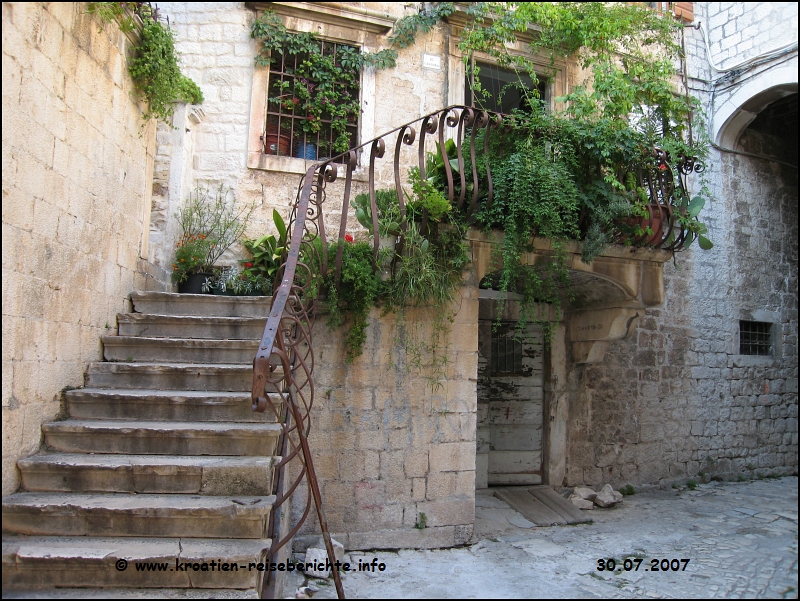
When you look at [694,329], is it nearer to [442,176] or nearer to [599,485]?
[599,485]

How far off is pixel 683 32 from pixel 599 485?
5741 mm

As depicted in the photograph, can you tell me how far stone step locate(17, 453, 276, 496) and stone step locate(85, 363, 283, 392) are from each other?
0.68 meters

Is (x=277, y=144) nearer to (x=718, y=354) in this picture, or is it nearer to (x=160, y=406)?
(x=160, y=406)

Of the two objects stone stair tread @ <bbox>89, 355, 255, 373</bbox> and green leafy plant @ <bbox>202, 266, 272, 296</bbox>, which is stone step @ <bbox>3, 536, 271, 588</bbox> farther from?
green leafy plant @ <bbox>202, 266, 272, 296</bbox>

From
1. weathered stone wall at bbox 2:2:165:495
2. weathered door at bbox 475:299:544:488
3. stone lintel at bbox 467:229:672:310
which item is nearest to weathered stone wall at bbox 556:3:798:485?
weathered door at bbox 475:299:544:488

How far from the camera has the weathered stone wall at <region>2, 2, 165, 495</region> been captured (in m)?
3.08

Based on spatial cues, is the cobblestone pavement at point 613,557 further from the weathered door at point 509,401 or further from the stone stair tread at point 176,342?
the stone stair tread at point 176,342

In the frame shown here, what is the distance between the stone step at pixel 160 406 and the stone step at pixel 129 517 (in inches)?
25.9

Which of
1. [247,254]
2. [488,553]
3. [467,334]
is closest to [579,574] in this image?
[488,553]

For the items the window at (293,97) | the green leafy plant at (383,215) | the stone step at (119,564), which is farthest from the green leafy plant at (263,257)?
the stone step at (119,564)

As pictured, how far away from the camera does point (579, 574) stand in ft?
12.8

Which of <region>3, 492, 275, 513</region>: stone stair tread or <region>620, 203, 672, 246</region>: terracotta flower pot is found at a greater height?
<region>620, 203, 672, 246</region>: terracotta flower pot

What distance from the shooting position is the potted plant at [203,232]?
5.39 meters

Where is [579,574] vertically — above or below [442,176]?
below
